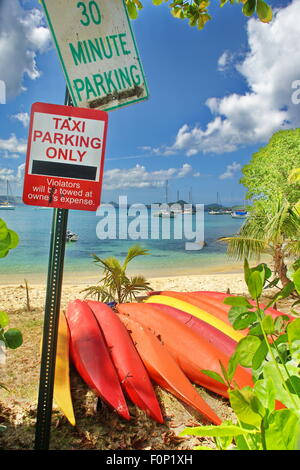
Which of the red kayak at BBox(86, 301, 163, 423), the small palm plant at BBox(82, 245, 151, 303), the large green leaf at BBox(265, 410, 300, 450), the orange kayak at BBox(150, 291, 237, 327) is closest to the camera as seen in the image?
the large green leaf at BBox(265, 410, 300, 450)

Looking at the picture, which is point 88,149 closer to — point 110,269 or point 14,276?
point 110,269

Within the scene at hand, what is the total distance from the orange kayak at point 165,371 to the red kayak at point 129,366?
0.07 metres

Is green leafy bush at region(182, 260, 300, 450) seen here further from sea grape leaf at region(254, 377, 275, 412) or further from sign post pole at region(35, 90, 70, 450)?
sign post pole at region(35, 90, 70, 450)

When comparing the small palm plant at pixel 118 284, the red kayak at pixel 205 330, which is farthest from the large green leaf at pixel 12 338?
the small palm plant at pixel 118 284

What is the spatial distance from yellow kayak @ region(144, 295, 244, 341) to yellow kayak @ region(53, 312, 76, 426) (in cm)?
124

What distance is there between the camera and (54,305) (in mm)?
1359

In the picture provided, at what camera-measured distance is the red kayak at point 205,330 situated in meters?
2.71

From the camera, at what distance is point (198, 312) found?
128 inches

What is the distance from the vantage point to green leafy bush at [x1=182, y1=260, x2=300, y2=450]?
0.34 m

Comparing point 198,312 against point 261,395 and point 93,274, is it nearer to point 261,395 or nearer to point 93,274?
point 261,395

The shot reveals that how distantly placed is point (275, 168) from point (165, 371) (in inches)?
254

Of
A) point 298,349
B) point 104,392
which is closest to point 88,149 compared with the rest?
point 298,349

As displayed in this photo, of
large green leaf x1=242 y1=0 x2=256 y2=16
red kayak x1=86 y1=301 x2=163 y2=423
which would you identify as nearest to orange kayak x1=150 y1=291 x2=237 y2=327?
red kayak x1=86 y1=301 x2=163 y2=423

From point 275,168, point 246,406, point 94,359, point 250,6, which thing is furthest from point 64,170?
point 275,168
